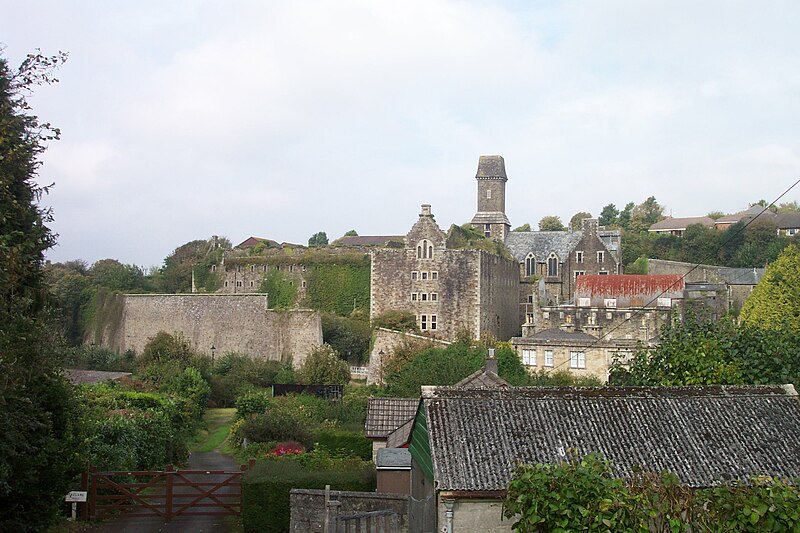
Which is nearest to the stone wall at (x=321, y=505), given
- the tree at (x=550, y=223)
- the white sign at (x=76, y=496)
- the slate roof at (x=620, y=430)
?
the slate roof at (x=620, y=430)

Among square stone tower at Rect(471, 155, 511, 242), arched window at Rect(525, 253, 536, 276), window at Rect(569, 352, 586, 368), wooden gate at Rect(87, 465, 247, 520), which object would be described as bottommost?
wooden gate at Rect(87, 465, 247, 520)

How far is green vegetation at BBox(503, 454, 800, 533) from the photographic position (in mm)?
10727

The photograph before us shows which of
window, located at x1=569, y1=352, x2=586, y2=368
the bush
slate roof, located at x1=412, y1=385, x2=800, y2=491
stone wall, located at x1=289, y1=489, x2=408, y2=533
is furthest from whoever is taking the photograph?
window, located at x1=569, y1=352, x2=586, y2=368

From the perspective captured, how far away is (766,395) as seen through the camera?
16.0 meters

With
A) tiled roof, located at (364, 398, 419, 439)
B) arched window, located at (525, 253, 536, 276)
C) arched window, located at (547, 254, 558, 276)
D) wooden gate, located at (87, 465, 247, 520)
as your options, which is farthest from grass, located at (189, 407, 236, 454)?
arched window, located at (547, 254, 558, 276)

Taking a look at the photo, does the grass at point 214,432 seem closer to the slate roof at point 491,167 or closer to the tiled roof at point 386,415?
the tiled roof at point 386,415

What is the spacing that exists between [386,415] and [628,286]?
31.6 m

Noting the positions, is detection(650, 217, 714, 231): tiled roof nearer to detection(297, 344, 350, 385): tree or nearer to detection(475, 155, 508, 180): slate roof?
detection(475, 155, 508, 180): slate roof

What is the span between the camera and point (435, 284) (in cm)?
4997

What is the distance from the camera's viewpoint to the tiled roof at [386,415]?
76.2ft

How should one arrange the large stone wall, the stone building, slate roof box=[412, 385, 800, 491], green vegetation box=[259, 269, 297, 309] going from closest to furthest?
slate roof box=[412, 385, 800, 491], the large stone wall, the stone building, green vegetation box=[259, 269, 297, 309]

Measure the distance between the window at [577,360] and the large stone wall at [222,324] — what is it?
13885mm

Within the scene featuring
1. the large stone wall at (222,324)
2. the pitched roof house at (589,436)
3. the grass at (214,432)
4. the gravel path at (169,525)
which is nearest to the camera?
the pitched roof house at (589,436)

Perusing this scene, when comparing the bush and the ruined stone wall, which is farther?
the ruined stone wall
